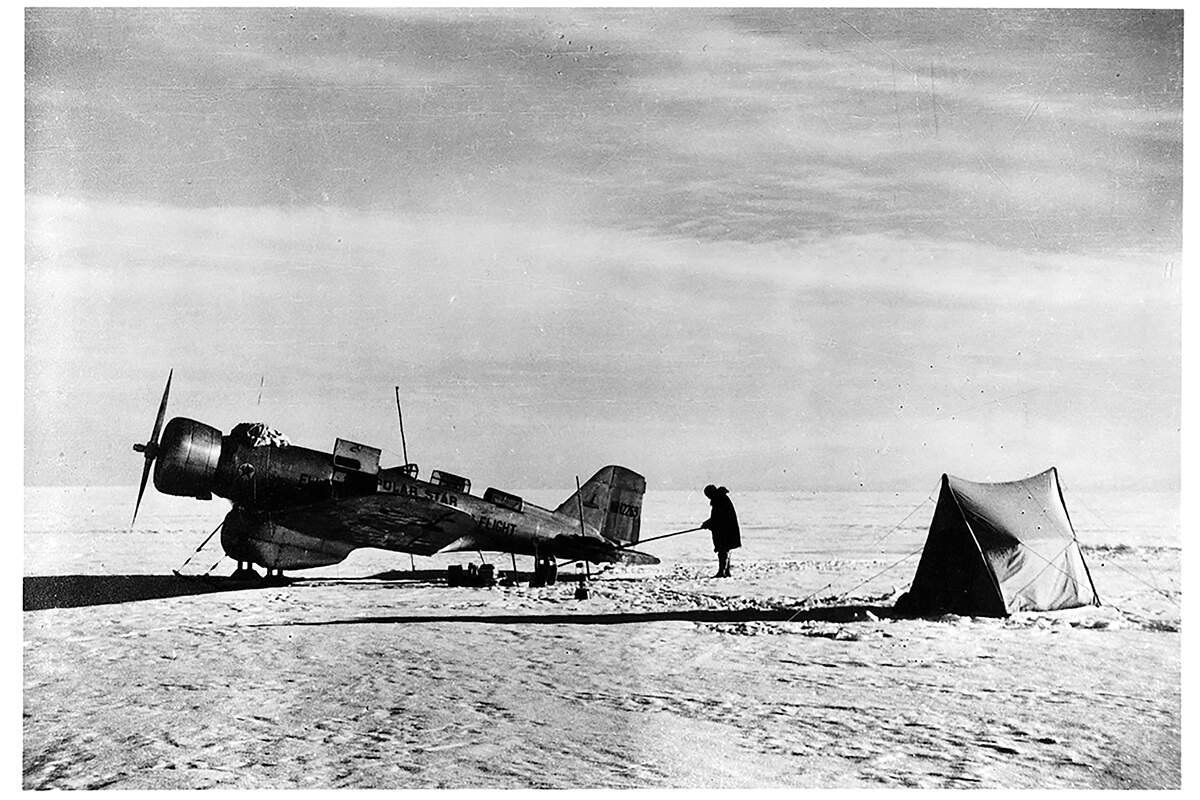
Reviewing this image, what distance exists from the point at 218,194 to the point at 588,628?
6773 mm

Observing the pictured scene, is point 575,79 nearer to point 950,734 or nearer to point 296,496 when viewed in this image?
point 296,496

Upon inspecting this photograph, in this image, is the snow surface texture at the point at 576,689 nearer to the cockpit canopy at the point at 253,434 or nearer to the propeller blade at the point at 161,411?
the propeller blade at the point at 161,411

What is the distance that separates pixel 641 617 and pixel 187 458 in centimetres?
618

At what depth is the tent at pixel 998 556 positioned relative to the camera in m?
10.5

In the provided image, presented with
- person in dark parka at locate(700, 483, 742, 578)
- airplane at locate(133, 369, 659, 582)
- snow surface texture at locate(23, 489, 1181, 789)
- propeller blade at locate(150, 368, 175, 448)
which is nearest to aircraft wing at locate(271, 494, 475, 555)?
airplane at locate(133, 369, 659, 582)

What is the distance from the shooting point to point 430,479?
42.8 feet

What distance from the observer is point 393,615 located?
433 inches

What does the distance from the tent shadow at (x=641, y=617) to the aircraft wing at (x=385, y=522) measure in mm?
1589

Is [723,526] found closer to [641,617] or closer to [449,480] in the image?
[641,617]

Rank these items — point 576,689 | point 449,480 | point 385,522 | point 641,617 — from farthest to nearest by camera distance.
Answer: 1. point 449,480
2. point 385,522
3. point 641,617
4. point 576,689

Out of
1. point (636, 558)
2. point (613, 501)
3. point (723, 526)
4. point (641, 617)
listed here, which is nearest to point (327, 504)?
point (641, 617)

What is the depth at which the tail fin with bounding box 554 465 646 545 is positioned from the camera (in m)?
15.6

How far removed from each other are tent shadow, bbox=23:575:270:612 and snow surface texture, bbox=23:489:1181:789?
0.21ft

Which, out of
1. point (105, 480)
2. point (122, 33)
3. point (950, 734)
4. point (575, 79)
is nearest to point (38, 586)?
point (105, 480)
